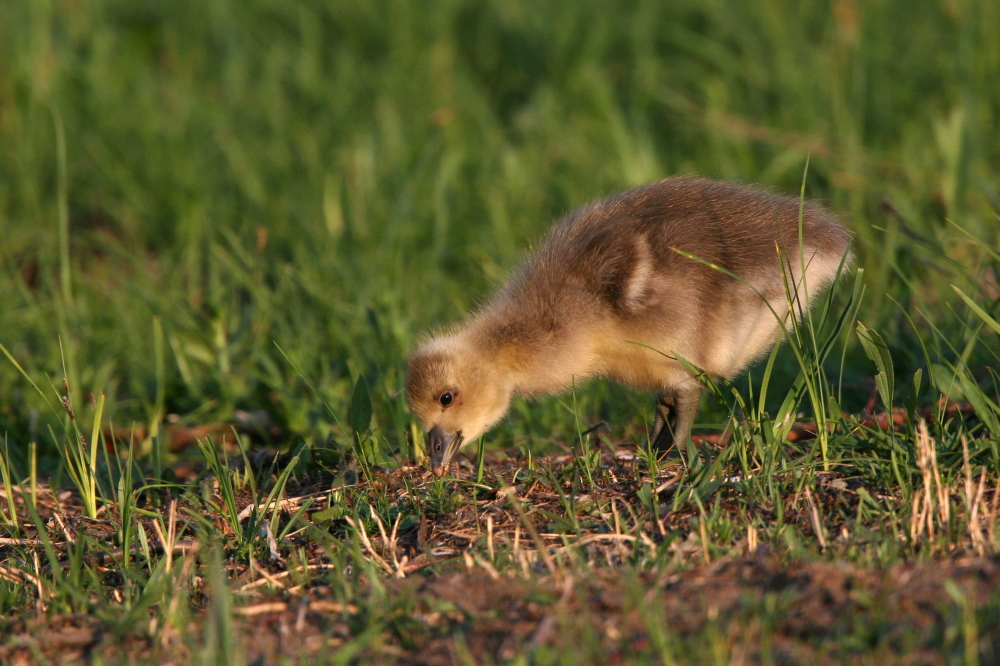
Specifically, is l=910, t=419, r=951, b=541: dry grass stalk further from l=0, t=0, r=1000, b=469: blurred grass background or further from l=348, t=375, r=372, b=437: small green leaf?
l=348, t=375, r=372, b=437: small green leaf

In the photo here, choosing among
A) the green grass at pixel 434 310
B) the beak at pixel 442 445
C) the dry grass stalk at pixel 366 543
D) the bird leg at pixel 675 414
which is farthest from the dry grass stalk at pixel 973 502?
the beak at pixel 442 445

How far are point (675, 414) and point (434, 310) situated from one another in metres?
1.93

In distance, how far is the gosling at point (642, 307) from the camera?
3637mm

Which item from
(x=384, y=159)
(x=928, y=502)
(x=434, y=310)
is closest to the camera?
(x=928, y=502)

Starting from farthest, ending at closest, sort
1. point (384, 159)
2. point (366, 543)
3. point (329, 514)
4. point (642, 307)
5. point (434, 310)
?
point (384, 159)
point (434, 310)
point (642, 307)
point (329, 514)
point (366, 543)

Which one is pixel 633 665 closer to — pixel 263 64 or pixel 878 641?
pixel 878 641

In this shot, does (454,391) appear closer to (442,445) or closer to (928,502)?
(442,445)

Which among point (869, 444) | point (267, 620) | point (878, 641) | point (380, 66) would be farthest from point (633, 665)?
point (380, 66)

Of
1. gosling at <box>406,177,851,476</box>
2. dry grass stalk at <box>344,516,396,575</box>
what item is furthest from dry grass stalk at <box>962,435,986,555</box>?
dry grass stalk at <box>344,516,396,575</box>

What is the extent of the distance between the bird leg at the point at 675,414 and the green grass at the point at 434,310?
8 centimetres

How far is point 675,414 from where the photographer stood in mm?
3877

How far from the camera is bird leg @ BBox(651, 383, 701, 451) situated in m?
3.72

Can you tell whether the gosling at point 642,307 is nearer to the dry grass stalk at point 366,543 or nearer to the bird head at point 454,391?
the bird head at point 454,391

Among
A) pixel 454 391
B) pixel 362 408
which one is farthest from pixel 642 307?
pixel 362 408
